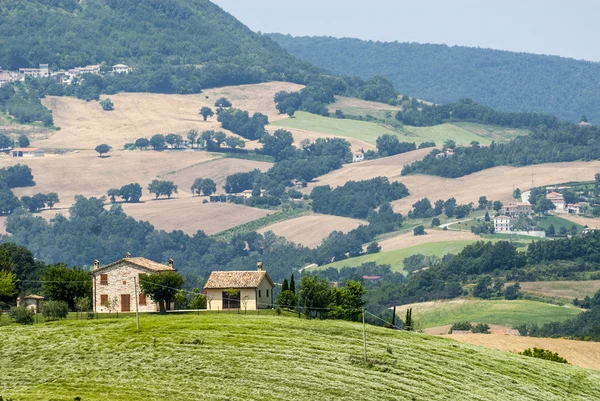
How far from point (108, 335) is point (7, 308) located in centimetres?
2525

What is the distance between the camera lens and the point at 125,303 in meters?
117

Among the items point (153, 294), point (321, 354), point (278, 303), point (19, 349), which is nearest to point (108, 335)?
point (19, 349)

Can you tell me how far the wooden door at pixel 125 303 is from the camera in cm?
11638

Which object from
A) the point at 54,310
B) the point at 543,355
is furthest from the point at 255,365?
the point at 543,355

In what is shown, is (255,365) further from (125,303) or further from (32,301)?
(32,301)

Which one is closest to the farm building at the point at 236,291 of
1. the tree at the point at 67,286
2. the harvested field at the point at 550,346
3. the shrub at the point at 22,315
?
the tree at the point at 67,286

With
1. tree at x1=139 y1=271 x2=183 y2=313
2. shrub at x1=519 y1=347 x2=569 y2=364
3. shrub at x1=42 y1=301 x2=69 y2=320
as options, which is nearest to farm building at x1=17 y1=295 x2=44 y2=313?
shrub at x1=42 y1=301 x2=69 y2=320

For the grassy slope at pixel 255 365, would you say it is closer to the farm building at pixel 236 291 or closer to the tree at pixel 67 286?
the farm building at pixel 236 291

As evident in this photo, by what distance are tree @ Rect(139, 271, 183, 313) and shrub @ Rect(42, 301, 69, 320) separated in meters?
6.97

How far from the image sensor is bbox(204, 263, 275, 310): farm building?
118 m

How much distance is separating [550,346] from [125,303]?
121ft

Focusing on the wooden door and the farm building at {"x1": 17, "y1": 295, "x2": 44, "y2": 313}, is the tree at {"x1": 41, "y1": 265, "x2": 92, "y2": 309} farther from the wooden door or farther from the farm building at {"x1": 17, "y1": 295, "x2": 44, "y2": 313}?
the wooden door

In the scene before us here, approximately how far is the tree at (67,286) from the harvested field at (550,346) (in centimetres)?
3042

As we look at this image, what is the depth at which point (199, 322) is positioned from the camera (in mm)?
99812
